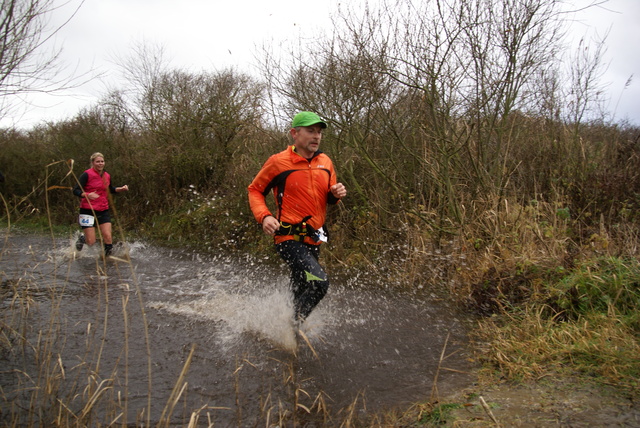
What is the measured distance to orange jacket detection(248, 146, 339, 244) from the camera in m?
4.09

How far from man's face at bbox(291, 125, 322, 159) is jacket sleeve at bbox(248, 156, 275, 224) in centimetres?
29

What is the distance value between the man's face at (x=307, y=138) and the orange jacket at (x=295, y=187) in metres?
0.07

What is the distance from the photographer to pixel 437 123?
6.66 metres

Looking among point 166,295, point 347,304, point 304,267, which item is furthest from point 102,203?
point 304,267

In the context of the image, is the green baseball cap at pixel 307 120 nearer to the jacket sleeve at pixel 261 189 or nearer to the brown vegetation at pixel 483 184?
the jacket sleeve at pixel 261 189

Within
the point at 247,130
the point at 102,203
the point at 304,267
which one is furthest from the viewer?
the point at 247,130

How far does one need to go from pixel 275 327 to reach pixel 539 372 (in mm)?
2418

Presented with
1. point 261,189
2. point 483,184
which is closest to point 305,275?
point 261,189

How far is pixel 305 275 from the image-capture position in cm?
398

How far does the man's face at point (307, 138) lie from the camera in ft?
13.3

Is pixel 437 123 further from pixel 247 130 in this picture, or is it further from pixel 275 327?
pixel 247 130

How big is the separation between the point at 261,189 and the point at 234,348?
4.79ft

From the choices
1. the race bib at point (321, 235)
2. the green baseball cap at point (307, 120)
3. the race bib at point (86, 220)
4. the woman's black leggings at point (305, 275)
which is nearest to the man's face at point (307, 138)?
the green baseball cap at point (307, 120)

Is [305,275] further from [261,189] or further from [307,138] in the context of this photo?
[307,138]
